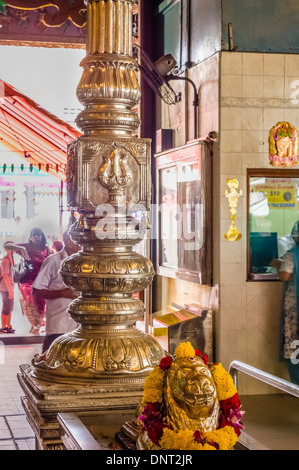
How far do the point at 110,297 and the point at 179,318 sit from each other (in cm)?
527

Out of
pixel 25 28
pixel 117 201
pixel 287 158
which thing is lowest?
pixel 117 201

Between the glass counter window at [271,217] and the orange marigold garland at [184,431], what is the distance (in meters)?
5.74

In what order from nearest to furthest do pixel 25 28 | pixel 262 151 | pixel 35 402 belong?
pixel 35 402 → pixel 262 151 → pixel 25 28

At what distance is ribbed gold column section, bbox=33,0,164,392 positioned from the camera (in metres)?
3.29

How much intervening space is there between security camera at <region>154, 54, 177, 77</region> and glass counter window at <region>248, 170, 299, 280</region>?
1.90 metres

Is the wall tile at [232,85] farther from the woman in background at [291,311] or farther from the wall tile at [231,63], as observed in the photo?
the woman in background at [291,311]

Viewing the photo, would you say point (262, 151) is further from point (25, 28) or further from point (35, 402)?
point (35, 402)

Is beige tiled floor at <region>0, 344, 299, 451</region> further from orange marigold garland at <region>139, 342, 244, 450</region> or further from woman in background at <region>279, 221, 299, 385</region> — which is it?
orange marigold garland at <region>139, 342, 244, 450</region>

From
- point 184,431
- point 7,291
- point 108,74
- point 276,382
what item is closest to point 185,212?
point 7,291

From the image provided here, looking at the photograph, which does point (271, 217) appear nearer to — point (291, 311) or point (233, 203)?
point (233, 203)

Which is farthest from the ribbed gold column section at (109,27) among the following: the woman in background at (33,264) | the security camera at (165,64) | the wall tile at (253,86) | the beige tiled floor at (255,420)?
the woman in background at (33,264)

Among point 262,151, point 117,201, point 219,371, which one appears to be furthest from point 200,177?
point 219,371

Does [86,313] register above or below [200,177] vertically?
below

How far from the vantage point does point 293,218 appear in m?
8.44
